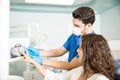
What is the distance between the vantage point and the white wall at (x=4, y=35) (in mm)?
918

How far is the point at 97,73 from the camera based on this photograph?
127cm

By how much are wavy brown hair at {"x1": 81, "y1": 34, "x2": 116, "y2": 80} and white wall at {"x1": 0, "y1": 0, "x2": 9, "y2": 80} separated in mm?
512

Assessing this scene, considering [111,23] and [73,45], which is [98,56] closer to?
[73,45]

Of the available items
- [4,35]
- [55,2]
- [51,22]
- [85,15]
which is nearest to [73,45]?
[85,15]

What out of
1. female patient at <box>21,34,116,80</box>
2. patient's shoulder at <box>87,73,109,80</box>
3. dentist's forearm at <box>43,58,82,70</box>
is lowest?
dentist's forearm at <box>43,58,82,70</box>

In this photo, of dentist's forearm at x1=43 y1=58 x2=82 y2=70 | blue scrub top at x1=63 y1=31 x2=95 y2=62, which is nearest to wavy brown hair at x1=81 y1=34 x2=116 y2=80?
dentist's forearm at x1=43 y1=58 x2=82 y2=70

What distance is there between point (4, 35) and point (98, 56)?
0.58m

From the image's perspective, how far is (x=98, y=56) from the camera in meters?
1.24

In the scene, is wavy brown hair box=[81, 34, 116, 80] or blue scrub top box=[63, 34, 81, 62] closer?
wavy brown hair box=[81, 34, 116, 80]

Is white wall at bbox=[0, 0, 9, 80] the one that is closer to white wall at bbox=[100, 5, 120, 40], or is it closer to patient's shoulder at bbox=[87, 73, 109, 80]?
patient's shoulder at bbox=[87, 73, 109, 80]

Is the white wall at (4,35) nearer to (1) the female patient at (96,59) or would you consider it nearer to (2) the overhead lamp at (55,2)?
(1) the female patient at (96,59)

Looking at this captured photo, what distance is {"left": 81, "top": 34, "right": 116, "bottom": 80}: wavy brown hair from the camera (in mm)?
1244

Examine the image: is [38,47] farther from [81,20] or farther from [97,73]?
[97,73]

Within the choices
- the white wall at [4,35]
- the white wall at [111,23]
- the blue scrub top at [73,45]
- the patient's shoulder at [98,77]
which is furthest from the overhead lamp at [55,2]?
the white wall at [4,35]
